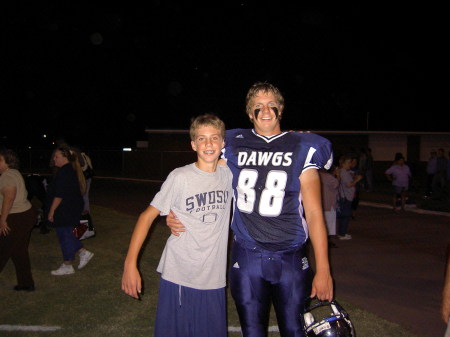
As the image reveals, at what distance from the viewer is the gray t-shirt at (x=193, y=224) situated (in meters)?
3.42

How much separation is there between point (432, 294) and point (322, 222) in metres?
4.38

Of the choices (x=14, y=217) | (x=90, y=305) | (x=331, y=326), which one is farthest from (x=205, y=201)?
(x=14, y=217)

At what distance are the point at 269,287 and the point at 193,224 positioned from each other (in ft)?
2.28

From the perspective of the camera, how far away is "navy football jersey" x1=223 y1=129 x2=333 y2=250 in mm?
3350

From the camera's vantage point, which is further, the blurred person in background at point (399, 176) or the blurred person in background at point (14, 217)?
the blurred person in background at point (399, 176)

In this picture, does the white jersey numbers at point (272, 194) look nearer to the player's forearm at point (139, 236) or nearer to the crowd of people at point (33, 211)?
the player's forearm at point (139, 236)

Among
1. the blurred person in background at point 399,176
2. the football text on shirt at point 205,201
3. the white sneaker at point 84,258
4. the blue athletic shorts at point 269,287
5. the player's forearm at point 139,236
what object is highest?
the football text on shirt at point 205,201

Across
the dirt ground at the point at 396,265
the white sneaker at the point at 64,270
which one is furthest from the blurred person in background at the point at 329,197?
the white sneaker at the point at 64,270

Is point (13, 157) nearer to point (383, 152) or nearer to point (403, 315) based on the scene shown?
point (403, 315)

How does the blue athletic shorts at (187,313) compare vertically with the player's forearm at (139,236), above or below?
below

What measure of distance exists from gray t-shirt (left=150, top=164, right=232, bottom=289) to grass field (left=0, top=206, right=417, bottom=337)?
6.80 ft

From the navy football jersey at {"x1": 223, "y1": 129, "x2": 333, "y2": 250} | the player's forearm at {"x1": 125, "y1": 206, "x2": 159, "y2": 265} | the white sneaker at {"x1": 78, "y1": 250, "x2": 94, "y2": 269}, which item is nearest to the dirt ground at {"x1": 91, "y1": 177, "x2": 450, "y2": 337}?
the navy football jersey at {"x1": 223, "y1": 129, "x2": 333, "y2": 250}

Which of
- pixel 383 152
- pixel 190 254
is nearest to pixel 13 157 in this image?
pixel 190 254

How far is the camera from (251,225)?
11.2ft
